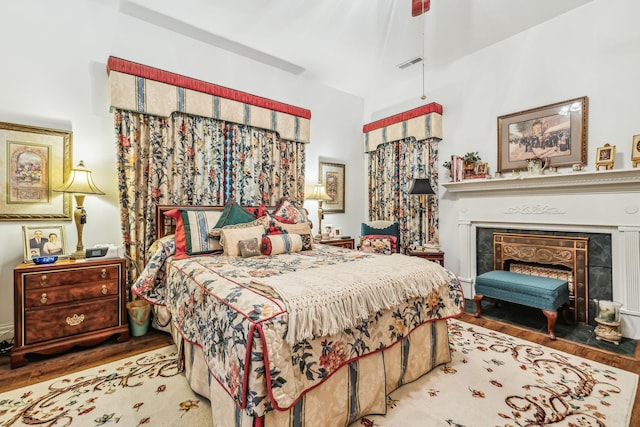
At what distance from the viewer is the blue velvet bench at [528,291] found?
2.58 m

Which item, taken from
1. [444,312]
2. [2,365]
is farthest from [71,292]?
[444,312]

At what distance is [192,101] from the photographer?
10.2ft

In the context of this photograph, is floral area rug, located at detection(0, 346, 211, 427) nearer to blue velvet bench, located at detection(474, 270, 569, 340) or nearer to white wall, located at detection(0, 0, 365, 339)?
white wall, located at detection(0, 0, 365, 339)

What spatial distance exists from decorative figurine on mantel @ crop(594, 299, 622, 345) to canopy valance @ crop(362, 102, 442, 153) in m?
2.58

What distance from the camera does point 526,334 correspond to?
269cm

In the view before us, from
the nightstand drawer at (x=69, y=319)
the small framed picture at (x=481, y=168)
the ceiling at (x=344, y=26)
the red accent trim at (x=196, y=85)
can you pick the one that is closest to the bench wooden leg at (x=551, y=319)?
the small framed picture at (x=481, y=168)

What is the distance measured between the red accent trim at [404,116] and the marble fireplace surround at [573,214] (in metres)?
1.12

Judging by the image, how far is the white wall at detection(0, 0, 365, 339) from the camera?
243 cm

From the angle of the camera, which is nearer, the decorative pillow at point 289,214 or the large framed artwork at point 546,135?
the large framed artwork at point 546,135

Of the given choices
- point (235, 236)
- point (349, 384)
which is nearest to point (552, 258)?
point (349, 384)

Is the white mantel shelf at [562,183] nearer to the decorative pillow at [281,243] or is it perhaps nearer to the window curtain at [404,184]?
the window curtain at [404,184]

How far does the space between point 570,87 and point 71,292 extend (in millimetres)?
5084

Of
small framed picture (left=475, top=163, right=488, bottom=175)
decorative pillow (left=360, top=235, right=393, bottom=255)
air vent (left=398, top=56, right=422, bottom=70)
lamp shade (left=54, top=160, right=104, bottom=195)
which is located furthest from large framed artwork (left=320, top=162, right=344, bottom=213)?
lamp shade (left=54, top=160, right=104, bottom=195)

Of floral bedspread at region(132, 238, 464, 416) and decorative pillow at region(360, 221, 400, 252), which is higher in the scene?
decorative pillow at region(360, 221, 400, 252)
